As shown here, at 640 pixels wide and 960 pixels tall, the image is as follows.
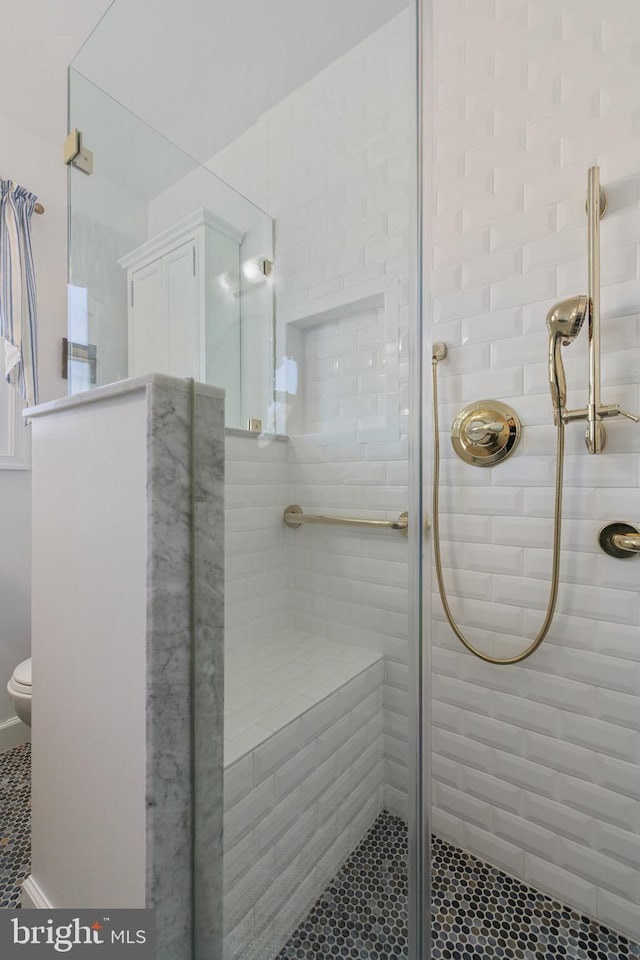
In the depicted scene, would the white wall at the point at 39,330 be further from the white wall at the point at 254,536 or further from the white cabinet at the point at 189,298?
the white wall at the point at 254,536

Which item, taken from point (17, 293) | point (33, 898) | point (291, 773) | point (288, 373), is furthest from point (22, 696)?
point (17, 293)

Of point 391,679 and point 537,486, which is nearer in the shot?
point 391,679

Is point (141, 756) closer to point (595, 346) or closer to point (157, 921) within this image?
point (157, 921)

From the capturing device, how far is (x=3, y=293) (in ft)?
5.39

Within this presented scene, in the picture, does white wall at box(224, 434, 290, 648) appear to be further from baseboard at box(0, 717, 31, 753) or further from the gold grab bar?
baseboard at box(0, 717, 31, 753)

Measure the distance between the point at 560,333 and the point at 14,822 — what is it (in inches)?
80.6

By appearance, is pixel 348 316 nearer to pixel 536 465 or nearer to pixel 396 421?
pixel 396 421

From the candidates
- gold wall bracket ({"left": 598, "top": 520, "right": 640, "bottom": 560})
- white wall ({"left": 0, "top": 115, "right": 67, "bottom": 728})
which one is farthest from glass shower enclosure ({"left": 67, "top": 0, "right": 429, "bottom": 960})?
white wall ({"left": 0, "top": 115, "right": 67, "bottom": 728})

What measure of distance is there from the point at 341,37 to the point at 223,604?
1309 millimetres

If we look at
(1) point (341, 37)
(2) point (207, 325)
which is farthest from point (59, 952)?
(1) point (341, 37)

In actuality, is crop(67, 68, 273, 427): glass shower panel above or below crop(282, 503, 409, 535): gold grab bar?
above

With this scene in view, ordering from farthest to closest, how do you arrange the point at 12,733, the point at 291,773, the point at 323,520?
1. the point at 12,733
2. the point at 323,520
3. the point at 291,773

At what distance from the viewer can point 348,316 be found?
0.99 meters

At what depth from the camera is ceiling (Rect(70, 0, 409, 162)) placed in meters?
1.00
